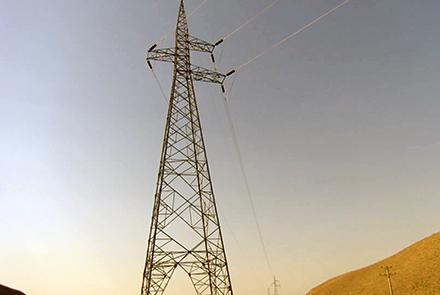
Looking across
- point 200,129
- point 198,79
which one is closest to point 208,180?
point 200,129

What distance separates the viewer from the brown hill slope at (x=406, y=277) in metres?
61.4

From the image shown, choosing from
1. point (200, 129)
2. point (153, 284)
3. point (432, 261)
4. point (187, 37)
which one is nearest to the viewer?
point (153, 284)

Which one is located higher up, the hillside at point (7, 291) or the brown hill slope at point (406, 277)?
the hillside at point (7, 291)

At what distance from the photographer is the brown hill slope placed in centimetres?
6136

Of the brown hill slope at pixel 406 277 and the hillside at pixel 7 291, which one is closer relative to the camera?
the hillside at pixel 7 291

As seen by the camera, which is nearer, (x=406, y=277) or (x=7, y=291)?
(x=7, y=291)

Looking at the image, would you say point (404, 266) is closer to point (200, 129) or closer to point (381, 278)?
point (381, 278)

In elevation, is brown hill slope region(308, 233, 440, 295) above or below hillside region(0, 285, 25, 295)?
below

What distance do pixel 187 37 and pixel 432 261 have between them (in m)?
69.5

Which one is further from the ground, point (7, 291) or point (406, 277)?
point (7, 291)

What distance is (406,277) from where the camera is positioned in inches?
2653

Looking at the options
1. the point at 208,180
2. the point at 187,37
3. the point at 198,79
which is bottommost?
the point at 208,180

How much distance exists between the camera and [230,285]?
67.1 feet

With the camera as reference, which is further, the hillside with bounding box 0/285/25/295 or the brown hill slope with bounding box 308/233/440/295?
the brown hill slope with bounding box 308/233/440/295
